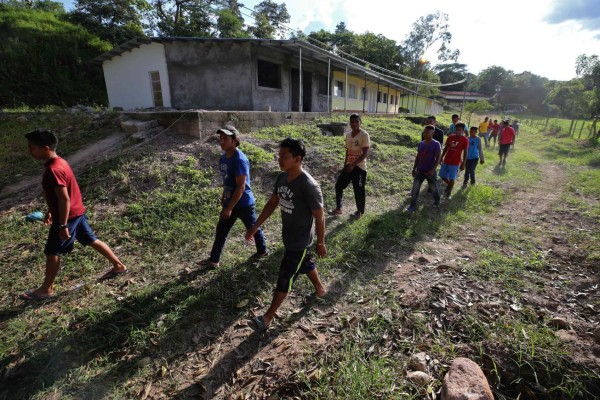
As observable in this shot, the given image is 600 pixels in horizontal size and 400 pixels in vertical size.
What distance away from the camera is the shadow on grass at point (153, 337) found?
91.8 inches

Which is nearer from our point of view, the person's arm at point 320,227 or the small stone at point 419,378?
the small stone at point 419,378

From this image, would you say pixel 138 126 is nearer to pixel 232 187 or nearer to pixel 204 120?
pixel 204 120

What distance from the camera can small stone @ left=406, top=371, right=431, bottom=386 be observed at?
7.39 feet

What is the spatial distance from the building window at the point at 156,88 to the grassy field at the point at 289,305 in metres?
8.12

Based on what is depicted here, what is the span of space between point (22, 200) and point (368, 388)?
6.57 m

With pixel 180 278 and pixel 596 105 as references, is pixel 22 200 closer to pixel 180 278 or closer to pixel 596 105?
pixel 180 278

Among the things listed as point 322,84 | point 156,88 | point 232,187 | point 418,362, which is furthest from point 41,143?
point 322,84

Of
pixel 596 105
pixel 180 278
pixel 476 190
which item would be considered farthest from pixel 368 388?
pixel 596 105

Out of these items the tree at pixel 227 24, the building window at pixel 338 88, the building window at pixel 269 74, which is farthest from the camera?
the tree at pixel 227 24

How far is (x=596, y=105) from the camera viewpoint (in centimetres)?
1914

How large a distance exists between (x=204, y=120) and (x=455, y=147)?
564 centimetres

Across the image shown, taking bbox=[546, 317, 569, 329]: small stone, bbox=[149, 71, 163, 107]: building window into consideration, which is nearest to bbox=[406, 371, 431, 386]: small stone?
bbox=[546, 317, 569, 329]: small stone

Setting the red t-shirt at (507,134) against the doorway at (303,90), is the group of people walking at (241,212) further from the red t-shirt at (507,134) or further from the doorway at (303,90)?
the doorway at (303,90)

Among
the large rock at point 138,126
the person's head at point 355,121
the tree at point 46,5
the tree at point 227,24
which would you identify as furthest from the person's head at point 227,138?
the tree at point 46,5
